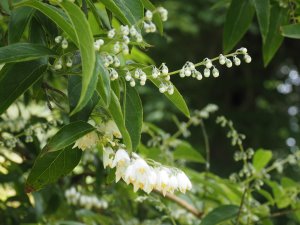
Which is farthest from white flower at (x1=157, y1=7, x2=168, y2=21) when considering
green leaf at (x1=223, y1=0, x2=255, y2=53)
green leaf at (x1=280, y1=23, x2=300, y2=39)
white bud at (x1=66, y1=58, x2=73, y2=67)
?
green leaf at (x1=223, y1=0, x2=255, y2=53)

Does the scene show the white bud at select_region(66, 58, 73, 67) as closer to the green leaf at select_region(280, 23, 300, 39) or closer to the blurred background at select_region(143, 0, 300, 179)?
the green leaf at select_region(280, 23, 300, 39)

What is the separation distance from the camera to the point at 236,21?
161 cm

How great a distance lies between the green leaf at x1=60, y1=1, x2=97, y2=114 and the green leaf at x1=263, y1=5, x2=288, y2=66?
87 centimetres

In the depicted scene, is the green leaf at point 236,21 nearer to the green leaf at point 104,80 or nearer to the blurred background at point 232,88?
the green leaf at point 104,80

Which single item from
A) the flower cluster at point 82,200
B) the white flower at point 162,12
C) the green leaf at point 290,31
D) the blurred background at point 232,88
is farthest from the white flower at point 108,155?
the blurred background at point 232,88

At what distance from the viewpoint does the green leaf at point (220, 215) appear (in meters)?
1.56

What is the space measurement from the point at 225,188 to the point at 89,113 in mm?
1135

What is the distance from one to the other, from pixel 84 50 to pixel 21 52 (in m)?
0.18

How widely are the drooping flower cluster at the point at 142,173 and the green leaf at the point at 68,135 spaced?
6cm

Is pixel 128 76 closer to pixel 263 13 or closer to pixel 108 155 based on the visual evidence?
pixel 108 155

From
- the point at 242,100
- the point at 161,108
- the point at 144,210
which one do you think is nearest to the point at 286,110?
the point at 242,100

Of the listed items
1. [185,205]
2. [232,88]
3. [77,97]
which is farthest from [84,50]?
[232,88]

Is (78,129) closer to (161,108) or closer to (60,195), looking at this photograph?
(60,195)

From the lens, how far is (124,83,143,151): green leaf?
106 centimetres
